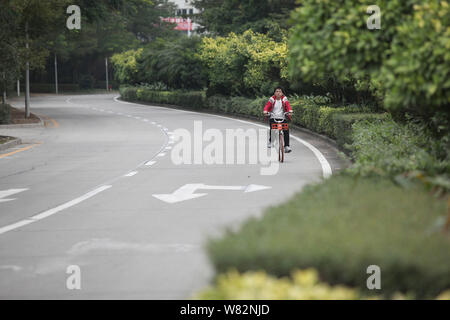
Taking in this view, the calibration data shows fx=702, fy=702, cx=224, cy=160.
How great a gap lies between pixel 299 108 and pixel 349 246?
2442 centimetres

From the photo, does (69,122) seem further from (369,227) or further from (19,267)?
(369,227)

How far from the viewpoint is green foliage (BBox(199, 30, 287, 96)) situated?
34906 millimetres

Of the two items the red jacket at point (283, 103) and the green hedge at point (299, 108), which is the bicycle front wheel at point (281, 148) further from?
the green hedge at point (299, 108)

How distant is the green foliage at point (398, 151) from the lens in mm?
6941

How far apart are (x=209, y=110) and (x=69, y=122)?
1011 cm

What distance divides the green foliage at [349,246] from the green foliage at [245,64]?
28.2 metres

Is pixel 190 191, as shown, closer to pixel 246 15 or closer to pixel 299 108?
pixel 299 108

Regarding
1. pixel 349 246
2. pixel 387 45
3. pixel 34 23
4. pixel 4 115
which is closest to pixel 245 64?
pixel 34 23

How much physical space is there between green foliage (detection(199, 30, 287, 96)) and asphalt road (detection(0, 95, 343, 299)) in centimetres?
1339

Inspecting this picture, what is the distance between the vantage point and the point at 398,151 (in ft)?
32.3

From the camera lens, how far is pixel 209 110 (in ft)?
141

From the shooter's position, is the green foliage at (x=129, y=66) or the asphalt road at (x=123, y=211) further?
the green foliage at (x=129, y=66)

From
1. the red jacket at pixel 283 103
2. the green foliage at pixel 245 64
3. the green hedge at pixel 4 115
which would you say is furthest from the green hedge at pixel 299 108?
the green hedge at pixel 4 115
